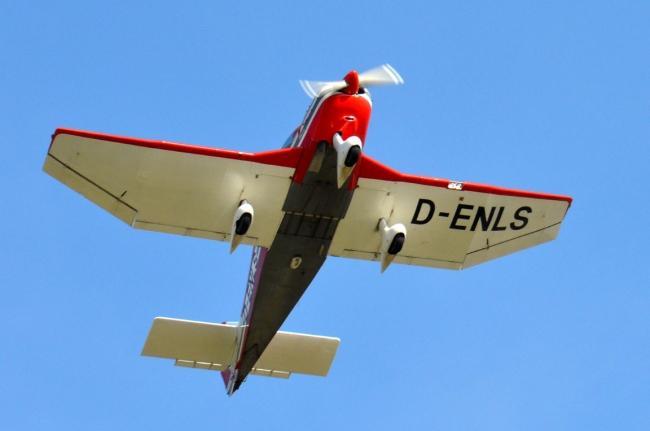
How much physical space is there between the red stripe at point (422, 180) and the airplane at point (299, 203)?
25 millimetres

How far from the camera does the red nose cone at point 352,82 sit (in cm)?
2236

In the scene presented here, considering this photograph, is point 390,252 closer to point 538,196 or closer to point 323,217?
point 323,217

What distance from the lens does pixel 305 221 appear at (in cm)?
2372

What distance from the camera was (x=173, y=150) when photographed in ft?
75.5

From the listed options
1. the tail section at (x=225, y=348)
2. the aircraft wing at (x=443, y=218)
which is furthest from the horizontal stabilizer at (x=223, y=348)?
the aircraft wing at (x=443, y=218)

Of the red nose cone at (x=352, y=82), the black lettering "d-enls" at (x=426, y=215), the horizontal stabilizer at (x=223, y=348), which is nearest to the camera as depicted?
the red nose cone at (x=352, y=82)

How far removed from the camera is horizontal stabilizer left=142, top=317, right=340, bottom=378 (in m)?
26.9

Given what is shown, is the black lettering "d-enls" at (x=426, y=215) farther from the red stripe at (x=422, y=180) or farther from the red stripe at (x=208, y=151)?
the red stripe at (x=208, y=151)

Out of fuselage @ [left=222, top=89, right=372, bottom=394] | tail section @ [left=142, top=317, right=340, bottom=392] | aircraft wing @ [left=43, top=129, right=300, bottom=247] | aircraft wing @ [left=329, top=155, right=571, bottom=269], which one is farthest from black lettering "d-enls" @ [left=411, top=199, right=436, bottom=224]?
tail section @ [left=142, top=317, right=340, bottom=392]

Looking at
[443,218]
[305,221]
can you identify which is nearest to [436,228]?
[443,218]

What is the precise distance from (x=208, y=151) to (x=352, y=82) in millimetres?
2957

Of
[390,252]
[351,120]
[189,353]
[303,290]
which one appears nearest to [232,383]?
[189,353]

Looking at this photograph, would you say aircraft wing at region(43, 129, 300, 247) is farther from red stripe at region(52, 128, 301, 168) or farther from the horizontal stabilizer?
the horizontal stabilizer

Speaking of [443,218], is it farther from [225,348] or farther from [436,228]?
[225,348]
